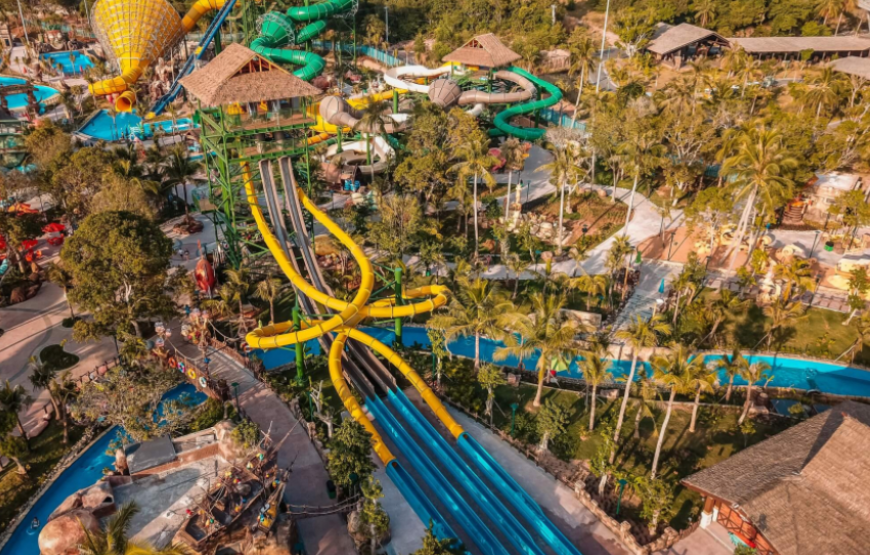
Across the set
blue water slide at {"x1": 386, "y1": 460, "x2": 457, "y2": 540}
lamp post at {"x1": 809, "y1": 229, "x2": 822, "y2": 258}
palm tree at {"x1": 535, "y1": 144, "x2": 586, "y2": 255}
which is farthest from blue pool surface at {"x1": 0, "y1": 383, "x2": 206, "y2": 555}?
lamp post at {"x1": 809, "y1": 229, "x2": 822, "y2": 258}

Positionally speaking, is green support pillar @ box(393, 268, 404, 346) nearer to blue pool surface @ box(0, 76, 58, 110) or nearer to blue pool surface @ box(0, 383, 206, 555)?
blue pool surface @ box(0, 383, 206, 555)

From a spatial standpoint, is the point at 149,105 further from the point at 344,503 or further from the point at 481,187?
the point at 344,503

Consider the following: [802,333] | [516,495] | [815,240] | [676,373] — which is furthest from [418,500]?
[815,240]

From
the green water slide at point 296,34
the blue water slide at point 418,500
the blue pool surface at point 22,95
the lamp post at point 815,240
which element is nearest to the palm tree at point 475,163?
the blue water slide at point 418,500

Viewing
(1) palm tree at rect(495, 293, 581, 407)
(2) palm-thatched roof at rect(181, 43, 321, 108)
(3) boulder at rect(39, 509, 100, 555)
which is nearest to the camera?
(3) boulder at rect(39, 509, 100, 555)

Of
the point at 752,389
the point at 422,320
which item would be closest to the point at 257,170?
the point at 422,320

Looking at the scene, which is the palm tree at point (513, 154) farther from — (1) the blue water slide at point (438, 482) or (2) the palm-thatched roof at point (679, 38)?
(2) the palm-thatched roof at point (679, 38)
